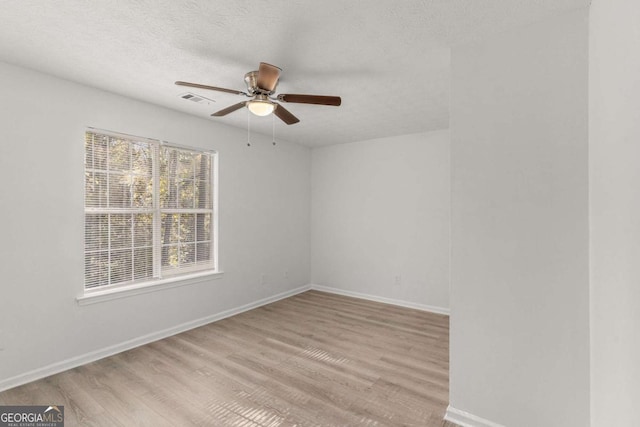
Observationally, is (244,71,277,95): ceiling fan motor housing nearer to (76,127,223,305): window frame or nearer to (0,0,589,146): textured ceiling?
(0,0,589,146): textured ceiling

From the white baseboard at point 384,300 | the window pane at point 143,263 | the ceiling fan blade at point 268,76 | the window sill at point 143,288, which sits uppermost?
the ceiling fan blade at point 268,76

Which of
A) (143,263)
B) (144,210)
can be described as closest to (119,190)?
(144,210)

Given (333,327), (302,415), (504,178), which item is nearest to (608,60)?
(504,178)

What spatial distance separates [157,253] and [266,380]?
6.47ft

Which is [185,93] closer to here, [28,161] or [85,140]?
[85,140]

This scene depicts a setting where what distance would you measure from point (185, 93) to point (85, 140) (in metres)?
1.07

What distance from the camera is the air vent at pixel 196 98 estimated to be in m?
2.97

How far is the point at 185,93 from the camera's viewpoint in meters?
2.93

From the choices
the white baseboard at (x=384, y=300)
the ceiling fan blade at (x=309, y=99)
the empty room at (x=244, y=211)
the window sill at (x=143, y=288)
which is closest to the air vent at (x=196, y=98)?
the empty room at (x=244, y=211)

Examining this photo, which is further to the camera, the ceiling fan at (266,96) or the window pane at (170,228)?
the window pane at (170,228)

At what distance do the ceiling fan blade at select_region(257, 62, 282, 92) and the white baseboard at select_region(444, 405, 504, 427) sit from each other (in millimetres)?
2661

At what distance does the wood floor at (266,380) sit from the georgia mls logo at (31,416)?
0.21ft

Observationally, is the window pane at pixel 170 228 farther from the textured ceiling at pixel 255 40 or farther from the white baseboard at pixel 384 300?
the white baseboard at pixel 384 300

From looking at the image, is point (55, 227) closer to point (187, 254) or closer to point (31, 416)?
point (187, 254)
